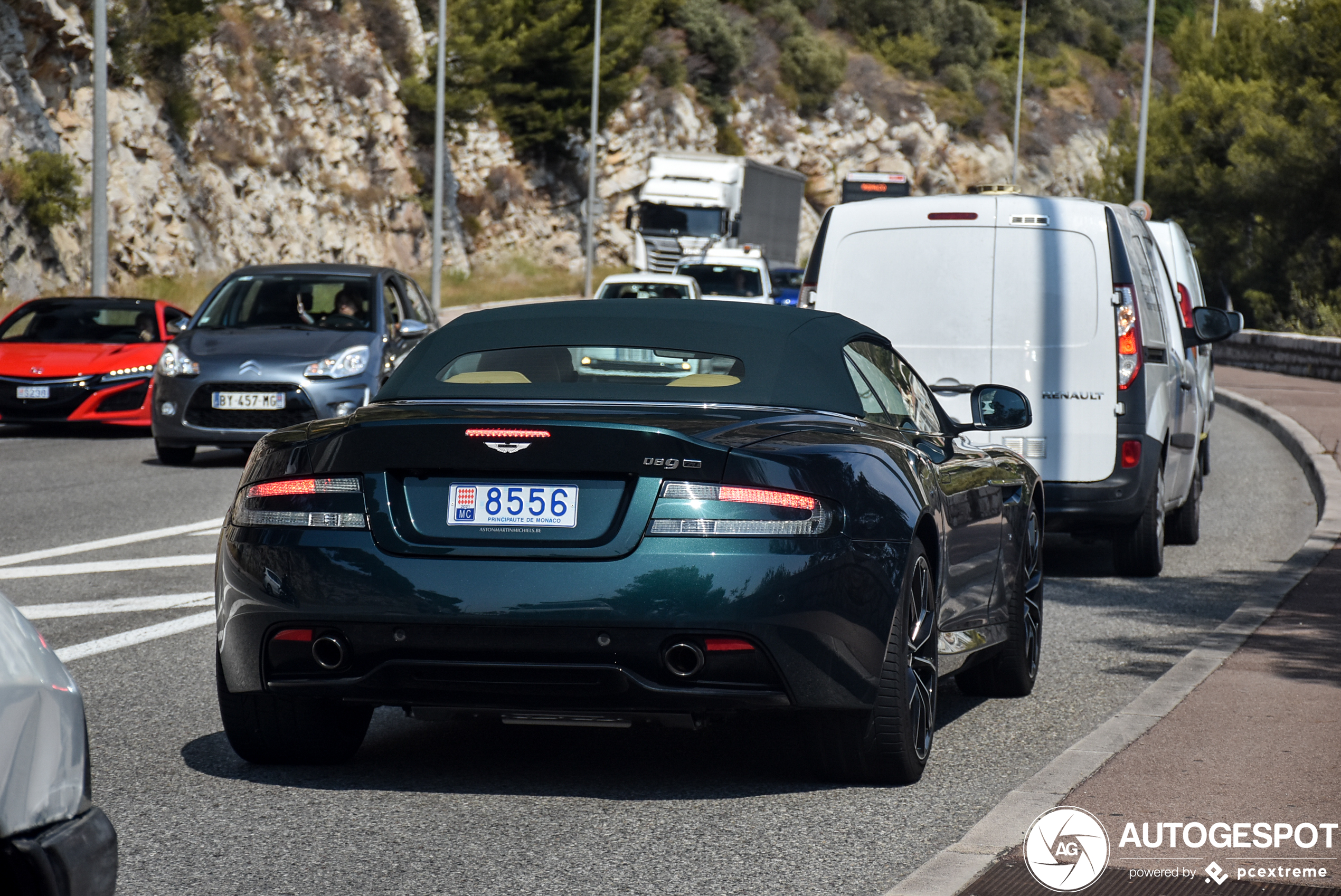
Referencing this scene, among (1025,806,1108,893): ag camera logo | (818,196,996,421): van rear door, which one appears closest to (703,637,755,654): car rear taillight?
(1025,806,1108,893): ag camera logo

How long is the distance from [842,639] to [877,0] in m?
92.4

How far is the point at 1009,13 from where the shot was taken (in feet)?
349

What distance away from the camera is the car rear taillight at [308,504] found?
4.85 meters

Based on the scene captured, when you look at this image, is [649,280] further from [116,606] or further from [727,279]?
[116,606]

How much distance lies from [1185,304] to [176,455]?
28.0 feet

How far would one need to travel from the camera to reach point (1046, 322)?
32.6 ft

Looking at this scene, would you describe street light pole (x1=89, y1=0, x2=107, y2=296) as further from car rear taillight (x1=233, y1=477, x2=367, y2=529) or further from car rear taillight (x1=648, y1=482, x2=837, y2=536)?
car rear taillight (x1=648, y1=482, x2=837, y2=536)

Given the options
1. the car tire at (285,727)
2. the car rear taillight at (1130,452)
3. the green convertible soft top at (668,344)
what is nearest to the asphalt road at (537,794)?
the car tire at (285,727)

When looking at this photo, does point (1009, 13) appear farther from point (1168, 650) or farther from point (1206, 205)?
point (1168, 650)

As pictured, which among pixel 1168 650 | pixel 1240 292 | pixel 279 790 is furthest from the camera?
pixel 1240 292

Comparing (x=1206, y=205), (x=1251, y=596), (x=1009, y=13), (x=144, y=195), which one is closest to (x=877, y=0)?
(x=1009, y=13)

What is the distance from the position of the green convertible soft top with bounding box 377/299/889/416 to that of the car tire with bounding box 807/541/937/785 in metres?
0.63

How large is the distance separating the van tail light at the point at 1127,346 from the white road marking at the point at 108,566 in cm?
504

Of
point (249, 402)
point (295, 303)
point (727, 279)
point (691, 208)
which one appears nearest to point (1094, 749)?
point (249, 402)
